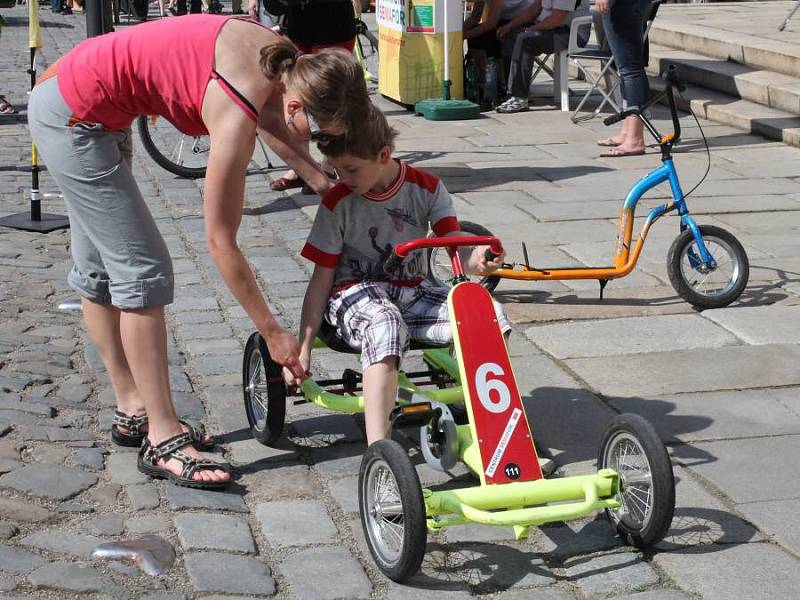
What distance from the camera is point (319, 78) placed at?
337 cm

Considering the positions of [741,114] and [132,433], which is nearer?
[132,433]

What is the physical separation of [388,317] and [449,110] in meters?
7.54

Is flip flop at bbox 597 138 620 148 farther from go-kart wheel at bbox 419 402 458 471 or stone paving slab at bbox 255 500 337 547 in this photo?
stone paving slab at bbox 255 500 337 547

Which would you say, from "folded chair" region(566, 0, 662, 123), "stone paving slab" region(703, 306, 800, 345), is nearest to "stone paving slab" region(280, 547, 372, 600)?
"stone paving slab" region(703, 306, 800, 345)

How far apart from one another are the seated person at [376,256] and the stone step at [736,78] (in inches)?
275

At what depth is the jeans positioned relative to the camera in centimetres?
873

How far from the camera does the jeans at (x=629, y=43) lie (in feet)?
28.7

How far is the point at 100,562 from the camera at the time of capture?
3.37m

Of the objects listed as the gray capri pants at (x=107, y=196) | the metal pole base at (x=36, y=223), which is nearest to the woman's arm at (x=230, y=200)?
the gray capri pants at (x=107, y=196)

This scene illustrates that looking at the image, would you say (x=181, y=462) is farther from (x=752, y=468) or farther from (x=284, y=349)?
(x=752, y=468)

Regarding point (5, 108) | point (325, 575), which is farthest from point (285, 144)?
point (5, 108)

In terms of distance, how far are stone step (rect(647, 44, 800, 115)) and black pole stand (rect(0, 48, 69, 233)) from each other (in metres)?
5.99

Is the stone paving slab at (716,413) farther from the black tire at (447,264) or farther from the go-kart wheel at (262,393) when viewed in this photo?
the go-kart wheel at (262,393)

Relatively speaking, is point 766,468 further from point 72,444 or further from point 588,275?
point 72,444
